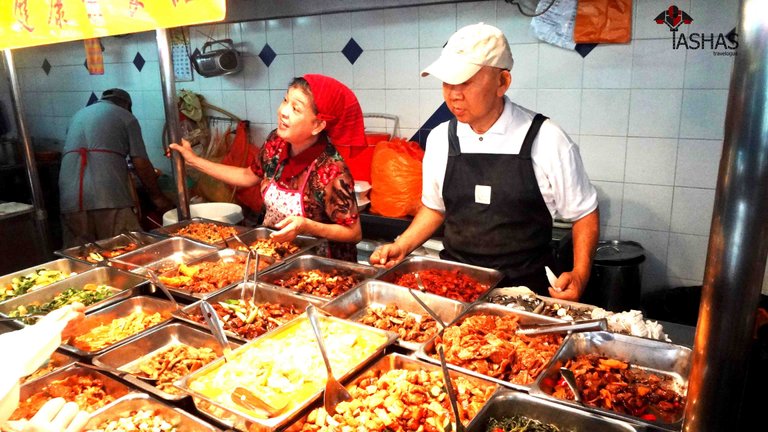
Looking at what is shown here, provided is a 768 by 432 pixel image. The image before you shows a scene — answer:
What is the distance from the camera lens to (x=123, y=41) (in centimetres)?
724

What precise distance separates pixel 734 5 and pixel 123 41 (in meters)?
6.83

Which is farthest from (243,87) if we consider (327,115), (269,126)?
(327,115)

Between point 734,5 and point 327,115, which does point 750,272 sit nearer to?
point 327,115

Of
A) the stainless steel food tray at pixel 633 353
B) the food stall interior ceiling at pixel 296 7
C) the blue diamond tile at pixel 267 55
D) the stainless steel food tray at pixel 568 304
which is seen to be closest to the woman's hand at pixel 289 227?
the stainless steel food tray at pixel 568 304

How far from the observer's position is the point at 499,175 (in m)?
2.81

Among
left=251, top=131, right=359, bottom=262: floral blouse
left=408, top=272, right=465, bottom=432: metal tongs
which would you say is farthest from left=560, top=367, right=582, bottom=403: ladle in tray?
left=251, top=131, right=359, bottom=262: floral blouse

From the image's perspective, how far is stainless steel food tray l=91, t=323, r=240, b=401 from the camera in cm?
210

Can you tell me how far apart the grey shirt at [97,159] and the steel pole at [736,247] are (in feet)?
16.4

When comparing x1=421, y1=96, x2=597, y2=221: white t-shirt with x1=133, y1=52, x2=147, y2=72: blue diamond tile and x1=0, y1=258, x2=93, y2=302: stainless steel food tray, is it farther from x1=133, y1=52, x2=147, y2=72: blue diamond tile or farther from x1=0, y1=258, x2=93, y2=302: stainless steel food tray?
x1=133, y1=52, x2=147, y2=72: blue diamond tile

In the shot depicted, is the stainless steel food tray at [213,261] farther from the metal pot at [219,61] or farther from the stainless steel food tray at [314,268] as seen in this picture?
the metal pot at [219,61]

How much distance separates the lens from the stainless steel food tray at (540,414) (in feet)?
5.06

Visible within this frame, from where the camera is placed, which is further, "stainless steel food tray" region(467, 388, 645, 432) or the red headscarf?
the red headscarf

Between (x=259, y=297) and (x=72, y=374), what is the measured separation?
0.86m

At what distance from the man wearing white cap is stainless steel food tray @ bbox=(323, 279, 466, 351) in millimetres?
263
